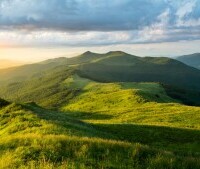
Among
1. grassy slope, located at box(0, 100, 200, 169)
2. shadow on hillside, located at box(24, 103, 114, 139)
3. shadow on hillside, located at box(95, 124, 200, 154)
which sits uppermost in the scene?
grassy slope, located at box(0, 100, 200, 169)

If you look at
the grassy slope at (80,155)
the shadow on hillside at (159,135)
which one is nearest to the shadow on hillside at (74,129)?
the shadow on hillside at (159,135)

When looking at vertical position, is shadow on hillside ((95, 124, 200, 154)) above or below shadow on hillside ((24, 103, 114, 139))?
below

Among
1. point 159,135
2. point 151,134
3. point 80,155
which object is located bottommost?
point 159,135

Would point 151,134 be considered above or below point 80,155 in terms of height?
below

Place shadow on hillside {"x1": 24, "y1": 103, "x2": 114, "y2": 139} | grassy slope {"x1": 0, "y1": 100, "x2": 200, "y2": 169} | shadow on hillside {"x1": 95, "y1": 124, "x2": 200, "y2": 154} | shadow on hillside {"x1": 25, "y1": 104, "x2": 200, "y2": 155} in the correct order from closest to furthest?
1. grassy slope {"x1": 0, "y1": 100, "x2": 200, "y2": 169}
2. shadow on hillside {"x1": 24, "y1": 103, "x2": 114, "y2": 139}
3. shadow on hillside {"x1": 25, "y1": 104, "x2": 200, "y2": 155}
4. shadow on hillside {"x1": 95, "y1": 124, "x2": 200, "y2": 154}

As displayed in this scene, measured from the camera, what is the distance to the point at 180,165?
17297 millimetres

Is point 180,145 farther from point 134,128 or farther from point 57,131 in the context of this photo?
point 57,131

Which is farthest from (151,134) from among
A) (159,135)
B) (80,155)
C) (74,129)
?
(80,155)

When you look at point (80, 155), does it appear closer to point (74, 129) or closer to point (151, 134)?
point (74, 129)

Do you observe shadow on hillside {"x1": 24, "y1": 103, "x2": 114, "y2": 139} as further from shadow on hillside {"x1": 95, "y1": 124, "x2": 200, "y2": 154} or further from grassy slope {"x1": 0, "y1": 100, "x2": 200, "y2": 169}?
grassy slope {"x1": 0, "y1": 100, "x2": 200, "y2": 169}

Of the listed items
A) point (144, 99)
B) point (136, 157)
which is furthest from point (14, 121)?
point (144, 99)

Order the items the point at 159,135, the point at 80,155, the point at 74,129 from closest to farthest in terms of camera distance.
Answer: the point at 80,155, the point at 74,129, the point at 159,135

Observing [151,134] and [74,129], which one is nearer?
[74,129]

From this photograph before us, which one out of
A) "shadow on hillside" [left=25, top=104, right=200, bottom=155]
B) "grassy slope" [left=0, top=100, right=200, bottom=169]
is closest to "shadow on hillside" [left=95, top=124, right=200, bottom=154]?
"shadow on hillside" [left=25, top=104, right=200, bottom=155]
